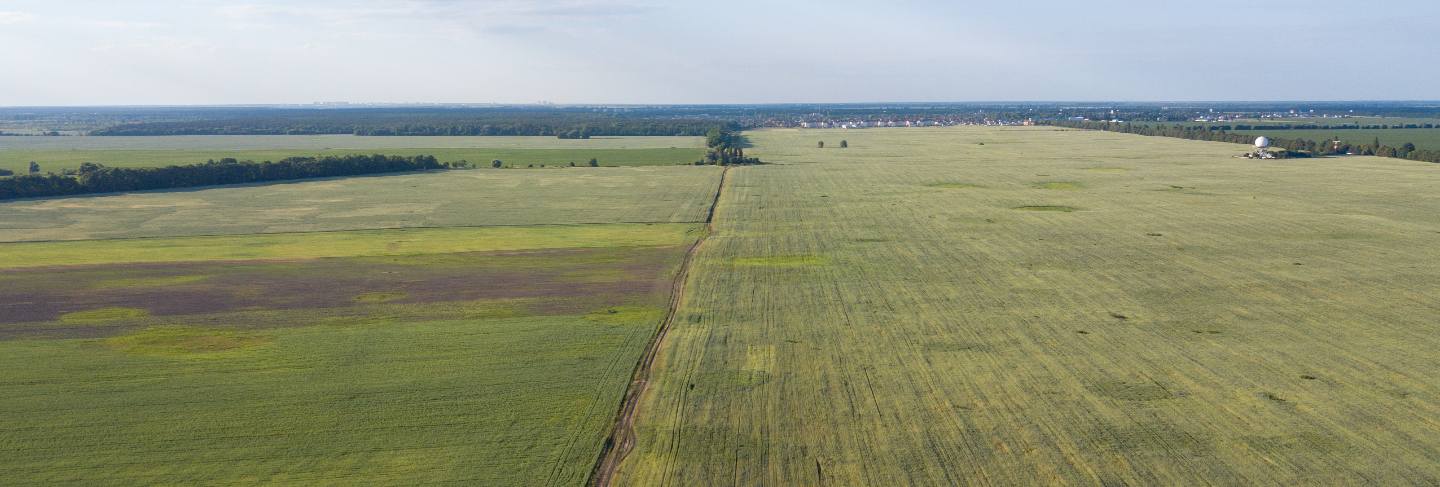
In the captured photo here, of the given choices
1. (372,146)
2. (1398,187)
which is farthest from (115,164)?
(1398,187)

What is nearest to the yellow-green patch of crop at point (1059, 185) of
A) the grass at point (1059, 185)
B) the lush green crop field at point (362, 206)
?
the grass at point (1059, 185)

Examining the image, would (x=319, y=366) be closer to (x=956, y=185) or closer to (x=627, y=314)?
(x=627, y=314)

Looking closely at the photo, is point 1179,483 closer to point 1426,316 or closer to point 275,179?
point 1426,316

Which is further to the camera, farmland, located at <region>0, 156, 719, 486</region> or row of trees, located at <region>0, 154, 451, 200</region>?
row of trees, located at <region>0, 154, 451, 200</region>

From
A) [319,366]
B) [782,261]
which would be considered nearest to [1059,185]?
[782,261]

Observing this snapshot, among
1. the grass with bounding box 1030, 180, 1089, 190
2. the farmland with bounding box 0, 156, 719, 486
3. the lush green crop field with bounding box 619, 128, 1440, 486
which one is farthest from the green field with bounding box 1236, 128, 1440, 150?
the farmland with bounding box 0, 156, 719, 486

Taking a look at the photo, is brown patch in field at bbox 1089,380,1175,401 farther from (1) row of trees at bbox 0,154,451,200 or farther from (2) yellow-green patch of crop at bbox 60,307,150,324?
(1) row of trees at bbox 0,154,451,200
